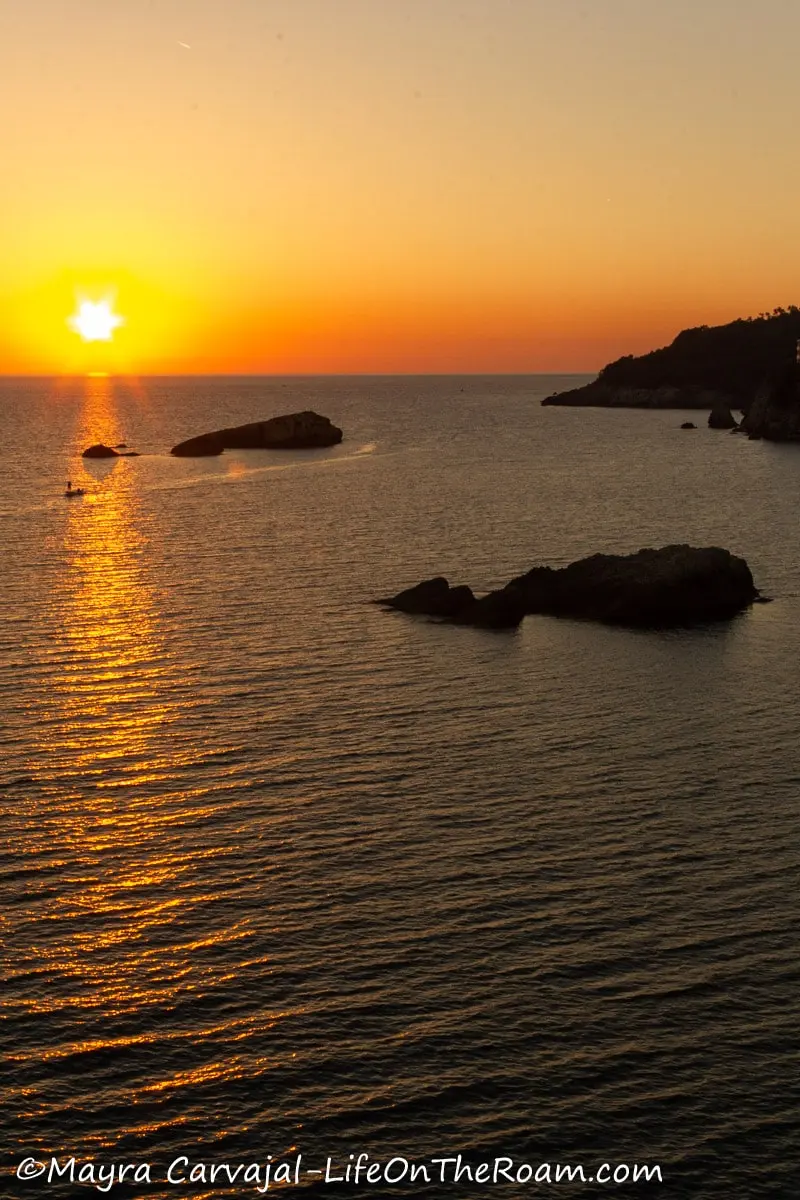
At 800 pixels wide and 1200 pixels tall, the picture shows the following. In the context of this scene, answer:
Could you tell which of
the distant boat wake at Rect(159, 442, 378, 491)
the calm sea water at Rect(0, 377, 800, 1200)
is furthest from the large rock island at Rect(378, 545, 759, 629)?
the distant boat wake at Rect(159, 442, 378, 491)

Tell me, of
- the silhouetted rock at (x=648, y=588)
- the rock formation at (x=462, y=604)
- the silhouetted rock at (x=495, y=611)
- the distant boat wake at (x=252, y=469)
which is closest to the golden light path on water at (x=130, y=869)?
the rock formation at (x=462, y=604)

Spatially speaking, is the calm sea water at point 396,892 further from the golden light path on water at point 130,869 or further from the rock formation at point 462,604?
the rock formation at point 462,604

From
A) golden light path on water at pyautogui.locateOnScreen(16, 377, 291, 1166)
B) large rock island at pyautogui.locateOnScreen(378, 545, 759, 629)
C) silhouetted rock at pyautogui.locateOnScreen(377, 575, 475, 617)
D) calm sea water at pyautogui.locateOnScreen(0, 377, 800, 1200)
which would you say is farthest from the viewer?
silhouetted rock at pyautogui.locateOnScreen(377, 575, 475, 617)

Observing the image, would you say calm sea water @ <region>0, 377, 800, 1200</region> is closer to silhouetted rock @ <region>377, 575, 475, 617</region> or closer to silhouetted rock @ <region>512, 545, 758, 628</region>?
silhouetted rock @ <region>512, 545, 758, 628</region>

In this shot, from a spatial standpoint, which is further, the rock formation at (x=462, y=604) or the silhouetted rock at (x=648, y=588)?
the silhouetted rock at (x=648, y=588)

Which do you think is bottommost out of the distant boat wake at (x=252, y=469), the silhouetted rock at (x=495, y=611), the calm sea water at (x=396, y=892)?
the calm sea water at (x=396, y=892)

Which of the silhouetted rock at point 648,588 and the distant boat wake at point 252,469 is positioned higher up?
the distant boat wake at point 252,469

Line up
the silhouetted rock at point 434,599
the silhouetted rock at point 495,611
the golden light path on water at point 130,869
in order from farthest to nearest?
1. the silhouetted rock at point 434,599
2. the silhouetted rock at point 495,611
3. the golden light path on water at point 130,869
